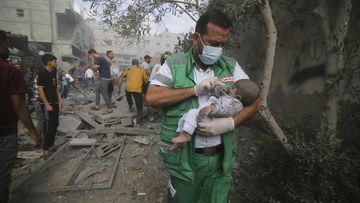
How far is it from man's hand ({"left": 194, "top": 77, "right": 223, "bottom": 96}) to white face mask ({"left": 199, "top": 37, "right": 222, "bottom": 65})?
26cm

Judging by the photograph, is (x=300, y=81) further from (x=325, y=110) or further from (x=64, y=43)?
(x=64, y=43)

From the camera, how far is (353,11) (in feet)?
13.0

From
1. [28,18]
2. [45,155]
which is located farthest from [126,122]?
[28,18]

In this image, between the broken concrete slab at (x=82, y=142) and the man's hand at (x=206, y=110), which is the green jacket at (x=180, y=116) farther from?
the broken concrete slab at (x=82, y=142)

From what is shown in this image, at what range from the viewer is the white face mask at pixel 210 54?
6.01 ft

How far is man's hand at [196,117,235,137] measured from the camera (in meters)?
1.68

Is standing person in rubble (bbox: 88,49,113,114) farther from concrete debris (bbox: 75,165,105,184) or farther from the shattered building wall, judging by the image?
the shattered building wall

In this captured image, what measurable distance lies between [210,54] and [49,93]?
411 cm

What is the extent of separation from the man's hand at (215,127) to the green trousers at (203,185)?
0.28 meters

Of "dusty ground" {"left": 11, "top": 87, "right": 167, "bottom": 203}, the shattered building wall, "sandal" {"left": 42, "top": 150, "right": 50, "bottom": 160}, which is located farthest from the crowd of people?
the shattered building wall

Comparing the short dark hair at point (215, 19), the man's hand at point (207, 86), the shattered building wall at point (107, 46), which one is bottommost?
the man's hand at point (207, 86)

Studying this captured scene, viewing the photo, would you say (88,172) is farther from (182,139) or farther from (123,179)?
(182,139)

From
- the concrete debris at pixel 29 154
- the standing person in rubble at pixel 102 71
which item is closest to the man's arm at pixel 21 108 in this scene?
the concrete debris at pixel 29 154

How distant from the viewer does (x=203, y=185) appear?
1979 mm
